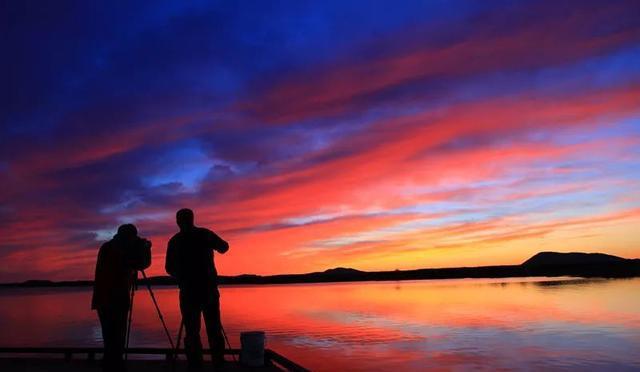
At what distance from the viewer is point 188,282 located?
8.29 meters

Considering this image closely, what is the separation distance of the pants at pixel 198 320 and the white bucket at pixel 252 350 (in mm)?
1792

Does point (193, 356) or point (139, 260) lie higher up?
point (139, 260)

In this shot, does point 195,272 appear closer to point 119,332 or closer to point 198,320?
point 198,320

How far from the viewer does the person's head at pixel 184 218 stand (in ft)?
27.5

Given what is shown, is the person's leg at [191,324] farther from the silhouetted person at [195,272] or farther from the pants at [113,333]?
the pants at [113,333]

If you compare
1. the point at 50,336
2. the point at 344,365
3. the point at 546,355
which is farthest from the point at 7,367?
the point at 50,336

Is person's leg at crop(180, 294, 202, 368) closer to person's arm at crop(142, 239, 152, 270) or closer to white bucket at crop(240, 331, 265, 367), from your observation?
person's arm at crop(142, 239, 152, 270)

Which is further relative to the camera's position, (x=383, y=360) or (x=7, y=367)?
(x=383, y=360)

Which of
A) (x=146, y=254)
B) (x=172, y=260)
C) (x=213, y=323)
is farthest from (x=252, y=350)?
(x=146, y=254)

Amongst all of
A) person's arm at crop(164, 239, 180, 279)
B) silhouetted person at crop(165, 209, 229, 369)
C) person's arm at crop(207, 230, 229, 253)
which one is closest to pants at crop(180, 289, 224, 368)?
silhouetted person at crop(165, 209, 229, 369)

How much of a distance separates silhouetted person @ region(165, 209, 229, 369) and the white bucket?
2038mm

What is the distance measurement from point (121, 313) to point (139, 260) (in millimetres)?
709

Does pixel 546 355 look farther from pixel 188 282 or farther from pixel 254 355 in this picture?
pixel 188 282

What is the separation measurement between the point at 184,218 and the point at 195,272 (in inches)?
30.5
